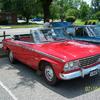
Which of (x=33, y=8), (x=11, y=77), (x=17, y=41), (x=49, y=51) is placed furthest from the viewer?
(x=33, y=8)

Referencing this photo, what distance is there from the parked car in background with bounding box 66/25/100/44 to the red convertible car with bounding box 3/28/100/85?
228 cm

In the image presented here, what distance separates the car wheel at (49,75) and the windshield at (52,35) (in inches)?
47.0

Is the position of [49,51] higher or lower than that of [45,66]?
higher

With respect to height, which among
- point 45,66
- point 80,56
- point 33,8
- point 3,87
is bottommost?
point 3,87

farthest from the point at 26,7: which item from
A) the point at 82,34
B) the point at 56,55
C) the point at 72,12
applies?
the point at 56,55

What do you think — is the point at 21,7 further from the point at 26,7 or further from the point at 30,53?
the point at 30,53

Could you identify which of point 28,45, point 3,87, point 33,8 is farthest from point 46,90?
point 33,8

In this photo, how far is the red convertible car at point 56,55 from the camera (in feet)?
17.3

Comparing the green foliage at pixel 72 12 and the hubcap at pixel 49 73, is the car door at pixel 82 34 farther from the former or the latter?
the green foliage at pixel 72 12

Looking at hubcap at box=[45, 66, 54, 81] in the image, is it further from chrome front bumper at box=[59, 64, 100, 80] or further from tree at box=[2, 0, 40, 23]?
tree at box=[2, 0, 40, 23]

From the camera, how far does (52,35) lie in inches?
277

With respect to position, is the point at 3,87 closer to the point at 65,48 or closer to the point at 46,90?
the point at 46,90

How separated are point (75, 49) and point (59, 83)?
3.49 ft

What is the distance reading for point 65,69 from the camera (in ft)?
17.0
